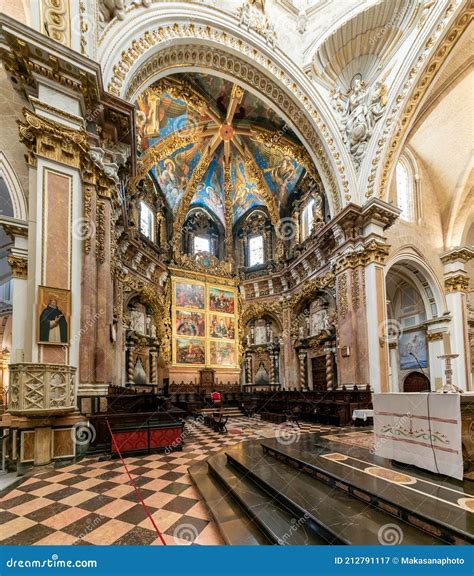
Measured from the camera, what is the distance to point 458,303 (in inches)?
642

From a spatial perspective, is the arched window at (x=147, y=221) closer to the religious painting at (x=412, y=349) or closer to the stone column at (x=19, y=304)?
the stone column at (x=19, y=304)

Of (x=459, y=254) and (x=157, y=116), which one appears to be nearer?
(x=157, y=116)

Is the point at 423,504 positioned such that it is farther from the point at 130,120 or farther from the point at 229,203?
the point at 229,203

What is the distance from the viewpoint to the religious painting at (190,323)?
60.0ft

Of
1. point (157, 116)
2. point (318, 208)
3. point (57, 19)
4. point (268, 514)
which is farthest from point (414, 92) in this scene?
point (268, 514)

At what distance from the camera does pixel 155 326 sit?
17438 mm

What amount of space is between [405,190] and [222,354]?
42.6 ft

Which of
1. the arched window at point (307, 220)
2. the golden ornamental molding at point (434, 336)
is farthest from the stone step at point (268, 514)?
the arched window at point (307, 220)

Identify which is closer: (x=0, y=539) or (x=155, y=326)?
(x=0, y=539)

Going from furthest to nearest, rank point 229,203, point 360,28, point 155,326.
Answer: point 229,203
point 155,326
point 360,28

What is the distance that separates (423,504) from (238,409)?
13.5 m

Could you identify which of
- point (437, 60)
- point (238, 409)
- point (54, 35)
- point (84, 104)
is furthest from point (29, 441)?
point (437, 60)

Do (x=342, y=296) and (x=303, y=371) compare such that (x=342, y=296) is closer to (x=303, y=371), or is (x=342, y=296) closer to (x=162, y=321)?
(x=303, y=371)

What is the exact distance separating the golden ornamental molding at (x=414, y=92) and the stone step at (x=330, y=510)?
11.6m
